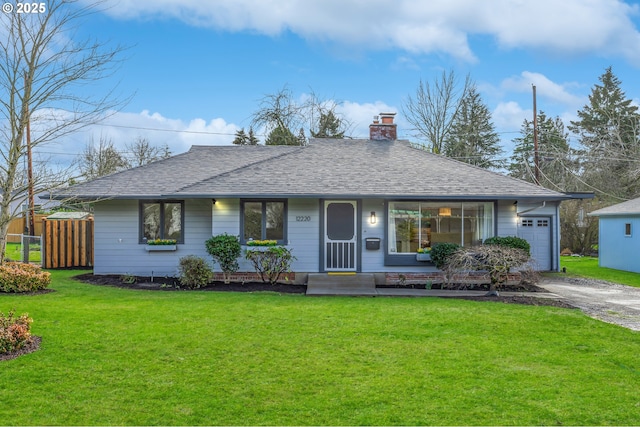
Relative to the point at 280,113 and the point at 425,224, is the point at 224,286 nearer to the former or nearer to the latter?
the point at 425,224

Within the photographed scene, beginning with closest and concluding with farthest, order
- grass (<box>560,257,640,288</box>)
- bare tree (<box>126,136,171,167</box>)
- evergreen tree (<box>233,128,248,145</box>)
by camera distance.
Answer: grass (<box>560,257,640,288</box>) → evergreen tree (<box>233,128,248,145</box>) → bare tree (<box>126,136,171,167</box>)

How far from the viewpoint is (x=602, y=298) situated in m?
10.2

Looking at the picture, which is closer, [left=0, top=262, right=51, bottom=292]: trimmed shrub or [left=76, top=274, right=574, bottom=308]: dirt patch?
[left=0, top=262, right=51, bottom=292]: trimmed shrub

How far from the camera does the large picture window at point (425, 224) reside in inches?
469

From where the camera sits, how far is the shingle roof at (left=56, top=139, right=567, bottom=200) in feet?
37.6

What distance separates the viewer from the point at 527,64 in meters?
21.3

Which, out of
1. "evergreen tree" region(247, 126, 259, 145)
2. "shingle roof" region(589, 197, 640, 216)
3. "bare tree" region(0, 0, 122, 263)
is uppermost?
"evergreen tree" region(247, 126, 259, 145)

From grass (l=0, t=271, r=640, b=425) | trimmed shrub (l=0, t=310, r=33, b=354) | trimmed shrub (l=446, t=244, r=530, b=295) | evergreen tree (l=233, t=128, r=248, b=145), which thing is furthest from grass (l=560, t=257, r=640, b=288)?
evergreen tree (l=233, t=128, r=248, b=145)

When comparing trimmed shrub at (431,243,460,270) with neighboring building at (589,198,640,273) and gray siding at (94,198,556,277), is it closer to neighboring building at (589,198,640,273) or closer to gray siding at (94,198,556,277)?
gray siding at (94,198,556,277)

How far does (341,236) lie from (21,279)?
24.1 ft

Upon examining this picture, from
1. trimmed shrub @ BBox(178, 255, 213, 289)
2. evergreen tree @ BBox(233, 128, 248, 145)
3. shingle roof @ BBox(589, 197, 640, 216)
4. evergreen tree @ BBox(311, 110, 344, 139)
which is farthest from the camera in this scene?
evergreen tree @ BBox(233, 128, 248, 145)

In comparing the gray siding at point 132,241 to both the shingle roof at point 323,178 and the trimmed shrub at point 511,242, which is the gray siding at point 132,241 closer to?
the shingle roof at point 323,178

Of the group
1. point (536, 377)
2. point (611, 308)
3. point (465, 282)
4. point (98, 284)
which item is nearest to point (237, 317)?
point (536, 377)

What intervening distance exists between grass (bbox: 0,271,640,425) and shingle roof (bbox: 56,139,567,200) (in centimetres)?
416
